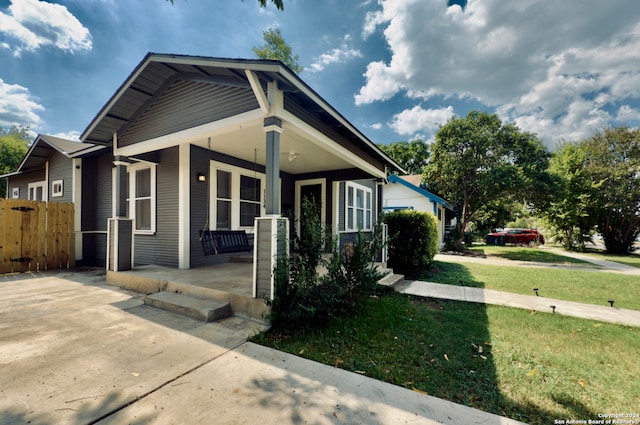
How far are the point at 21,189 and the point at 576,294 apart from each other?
18.6 meters

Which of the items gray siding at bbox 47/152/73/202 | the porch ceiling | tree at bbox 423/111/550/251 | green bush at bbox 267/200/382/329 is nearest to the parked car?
tree at bbox 423/111/550/251

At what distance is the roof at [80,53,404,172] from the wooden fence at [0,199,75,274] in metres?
3.36

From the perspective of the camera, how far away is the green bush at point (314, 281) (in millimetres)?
3246

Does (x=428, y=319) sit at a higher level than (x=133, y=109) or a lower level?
lower

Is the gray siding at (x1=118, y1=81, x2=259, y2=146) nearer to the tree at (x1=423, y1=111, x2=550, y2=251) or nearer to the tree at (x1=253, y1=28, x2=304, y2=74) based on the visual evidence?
the tree at (x1=423, y1=111, x2=550, y2=251)

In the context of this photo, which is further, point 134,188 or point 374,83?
point 374,83

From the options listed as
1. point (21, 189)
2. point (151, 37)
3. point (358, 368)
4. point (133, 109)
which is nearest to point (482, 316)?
point (358, 368)

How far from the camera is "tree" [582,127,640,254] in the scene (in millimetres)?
13781

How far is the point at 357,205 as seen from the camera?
33.0 feet

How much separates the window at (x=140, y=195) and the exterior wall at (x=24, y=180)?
6.17 meters

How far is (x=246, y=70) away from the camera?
11.5ft

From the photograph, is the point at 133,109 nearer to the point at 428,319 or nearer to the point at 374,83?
the point at 428,319

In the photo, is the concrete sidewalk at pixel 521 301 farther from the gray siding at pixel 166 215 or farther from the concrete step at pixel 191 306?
the gray siding at pixel 166 215

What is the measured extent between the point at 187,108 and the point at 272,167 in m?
2.49
